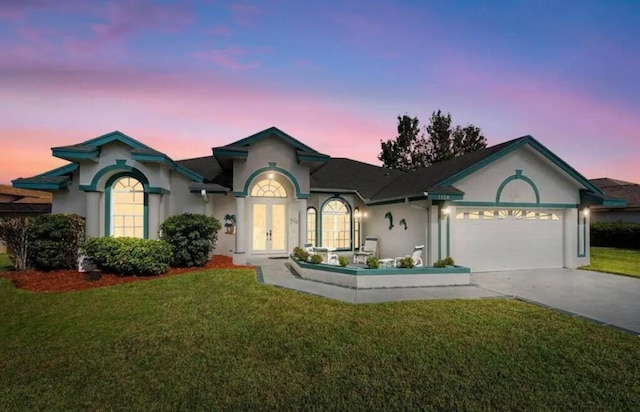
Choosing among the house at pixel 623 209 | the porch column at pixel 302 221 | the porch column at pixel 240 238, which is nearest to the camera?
the porch column at pixel 240 238

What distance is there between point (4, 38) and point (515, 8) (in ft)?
57.2

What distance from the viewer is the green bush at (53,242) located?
10859 mm

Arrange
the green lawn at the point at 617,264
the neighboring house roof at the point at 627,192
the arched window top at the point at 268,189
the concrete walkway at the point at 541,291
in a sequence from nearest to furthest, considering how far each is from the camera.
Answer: the concrete walkway at the point at 541,291, the green lawn at the point at 617,264, the arched window top at the point at 268,189, the neighboring house roof at the point at 627,192

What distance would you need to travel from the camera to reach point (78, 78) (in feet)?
45.2

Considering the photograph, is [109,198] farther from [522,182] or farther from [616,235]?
[616,235]

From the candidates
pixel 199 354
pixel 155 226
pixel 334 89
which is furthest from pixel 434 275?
pixel 334 89

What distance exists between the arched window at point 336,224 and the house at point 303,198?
1.98 m

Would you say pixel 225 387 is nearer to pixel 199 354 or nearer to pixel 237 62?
pixel 199 354

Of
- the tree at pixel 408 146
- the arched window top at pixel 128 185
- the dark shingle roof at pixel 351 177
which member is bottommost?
the arched window top at pixel 128 185

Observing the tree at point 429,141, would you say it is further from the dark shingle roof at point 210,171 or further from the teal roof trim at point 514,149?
the dark shingle roof at point 210,171

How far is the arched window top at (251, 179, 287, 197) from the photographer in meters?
14.7

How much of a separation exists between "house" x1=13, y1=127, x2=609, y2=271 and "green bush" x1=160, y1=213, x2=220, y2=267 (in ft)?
3.30

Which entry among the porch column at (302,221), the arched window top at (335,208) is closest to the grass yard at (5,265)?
the porch column at (302,221)

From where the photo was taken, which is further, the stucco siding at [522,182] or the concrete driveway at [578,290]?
the stucco siding at [522,182]
